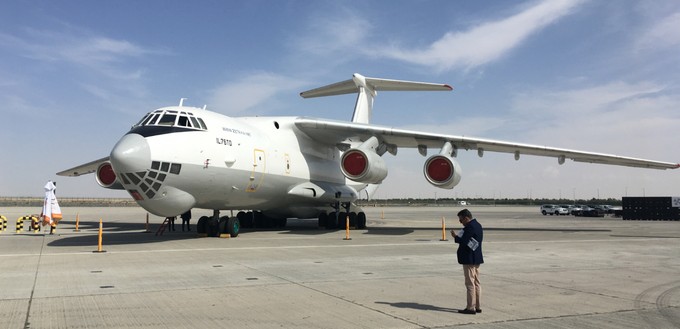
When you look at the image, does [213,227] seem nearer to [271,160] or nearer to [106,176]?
[271,160]

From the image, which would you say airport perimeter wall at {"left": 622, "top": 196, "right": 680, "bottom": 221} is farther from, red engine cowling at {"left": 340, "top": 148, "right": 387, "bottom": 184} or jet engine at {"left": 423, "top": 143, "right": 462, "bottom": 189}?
red engine cowling at {"left": 340, "top": 148, "right": 387, "bottom": 184}

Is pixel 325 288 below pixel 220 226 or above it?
below

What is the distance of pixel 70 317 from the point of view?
499 centimetres

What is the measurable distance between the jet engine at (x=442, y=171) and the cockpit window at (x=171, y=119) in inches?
286

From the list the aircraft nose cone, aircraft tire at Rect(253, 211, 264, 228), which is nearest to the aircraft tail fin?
aircraft tire at Rect(253, 211, 264, 228)

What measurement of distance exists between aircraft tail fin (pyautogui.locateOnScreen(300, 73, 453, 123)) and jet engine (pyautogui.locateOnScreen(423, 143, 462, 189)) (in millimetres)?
6223

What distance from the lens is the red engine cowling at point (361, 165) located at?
640 inches

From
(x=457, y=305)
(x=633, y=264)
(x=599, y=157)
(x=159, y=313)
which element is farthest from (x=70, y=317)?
(x=599, y=157)

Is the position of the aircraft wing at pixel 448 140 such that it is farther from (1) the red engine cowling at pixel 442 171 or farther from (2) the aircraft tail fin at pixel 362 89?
(2) the aircraft tail fin at pixel 362 89

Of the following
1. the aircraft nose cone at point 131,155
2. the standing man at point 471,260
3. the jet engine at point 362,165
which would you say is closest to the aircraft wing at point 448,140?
the jet engine at point 362,165

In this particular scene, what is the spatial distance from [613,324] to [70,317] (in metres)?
5.14

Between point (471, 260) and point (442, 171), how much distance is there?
11144 millimetres

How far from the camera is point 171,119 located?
12.6 meters

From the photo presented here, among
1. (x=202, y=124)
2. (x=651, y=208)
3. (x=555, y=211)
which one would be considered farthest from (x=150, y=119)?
(x=555, y=211)
